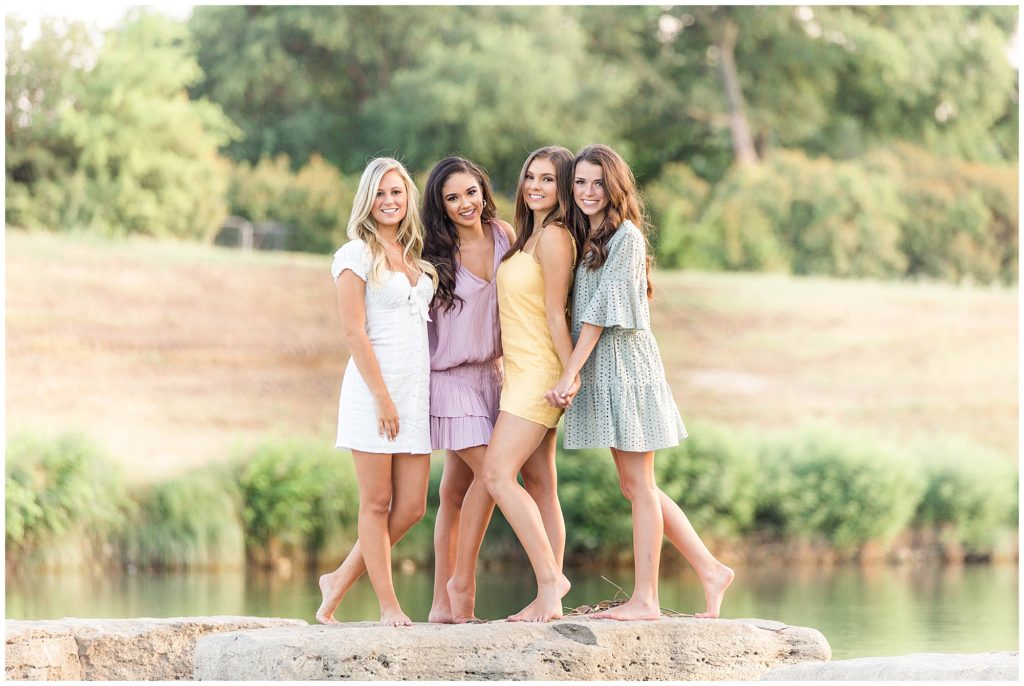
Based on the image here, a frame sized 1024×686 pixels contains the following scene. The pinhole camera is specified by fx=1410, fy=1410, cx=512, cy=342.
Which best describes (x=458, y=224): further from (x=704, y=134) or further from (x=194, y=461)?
(x=704, y=134)

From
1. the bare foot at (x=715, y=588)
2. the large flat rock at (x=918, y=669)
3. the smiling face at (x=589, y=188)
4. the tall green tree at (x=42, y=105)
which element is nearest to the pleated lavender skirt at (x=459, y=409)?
the smiling face at (x=589, y=188)

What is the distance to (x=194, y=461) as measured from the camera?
12.1 meters

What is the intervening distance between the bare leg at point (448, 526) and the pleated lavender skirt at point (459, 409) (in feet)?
0.74

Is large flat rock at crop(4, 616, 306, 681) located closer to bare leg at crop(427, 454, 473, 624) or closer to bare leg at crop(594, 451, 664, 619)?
bare leg at crop(427, 454, 473, 624)

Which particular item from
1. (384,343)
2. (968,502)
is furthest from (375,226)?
(968,502)

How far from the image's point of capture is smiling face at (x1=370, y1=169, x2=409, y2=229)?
496cm

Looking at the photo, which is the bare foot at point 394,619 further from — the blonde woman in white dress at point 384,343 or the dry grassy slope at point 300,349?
the dry grassy slope at point 300,349

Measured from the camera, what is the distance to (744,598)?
8875 mm

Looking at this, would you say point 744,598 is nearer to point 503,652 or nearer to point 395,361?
point 503,652

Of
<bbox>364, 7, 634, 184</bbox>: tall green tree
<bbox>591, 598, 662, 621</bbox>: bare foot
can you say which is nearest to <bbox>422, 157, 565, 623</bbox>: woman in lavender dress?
<bbox>591, 598, 662, 621</bbox>: bare foot

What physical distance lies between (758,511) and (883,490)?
106 centimetres

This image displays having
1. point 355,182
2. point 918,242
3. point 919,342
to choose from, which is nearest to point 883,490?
point 919,342

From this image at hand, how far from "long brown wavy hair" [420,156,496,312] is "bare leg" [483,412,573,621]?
1.60 feet

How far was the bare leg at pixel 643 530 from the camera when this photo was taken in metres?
5.06
